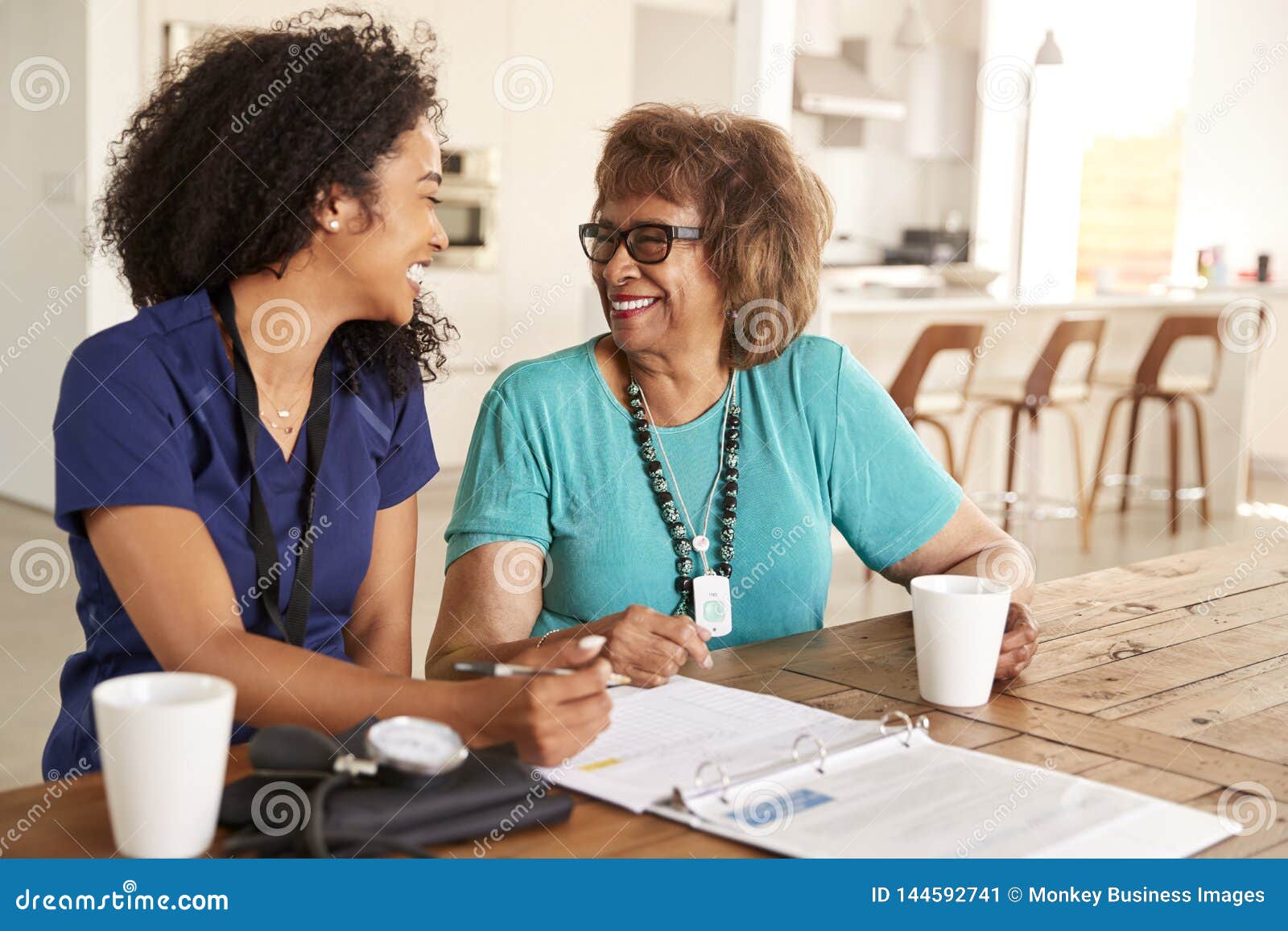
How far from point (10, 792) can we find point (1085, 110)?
28.2 ft

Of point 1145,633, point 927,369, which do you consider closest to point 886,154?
point 927,369

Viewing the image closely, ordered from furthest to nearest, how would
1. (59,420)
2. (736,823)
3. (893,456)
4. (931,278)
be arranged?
1. (931,278)
2. (893,456)
3. (59,420)
4. (736,823)

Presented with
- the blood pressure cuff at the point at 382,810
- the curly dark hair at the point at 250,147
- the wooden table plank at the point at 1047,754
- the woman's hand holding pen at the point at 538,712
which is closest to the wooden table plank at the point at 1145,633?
the wooden table plank at the point at 1047,754

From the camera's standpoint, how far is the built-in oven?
248 inches

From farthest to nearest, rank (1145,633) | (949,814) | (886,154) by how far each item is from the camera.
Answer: (886,154) → (1145,633) → (949,814)

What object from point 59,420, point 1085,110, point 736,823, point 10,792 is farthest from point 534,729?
point 1085,110

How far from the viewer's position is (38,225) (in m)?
5.48

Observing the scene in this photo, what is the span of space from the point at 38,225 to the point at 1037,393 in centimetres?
398

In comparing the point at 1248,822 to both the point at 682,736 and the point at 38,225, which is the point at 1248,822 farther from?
the point at 38,225

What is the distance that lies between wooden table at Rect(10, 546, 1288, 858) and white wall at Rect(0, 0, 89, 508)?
433 cm

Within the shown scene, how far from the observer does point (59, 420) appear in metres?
1.31

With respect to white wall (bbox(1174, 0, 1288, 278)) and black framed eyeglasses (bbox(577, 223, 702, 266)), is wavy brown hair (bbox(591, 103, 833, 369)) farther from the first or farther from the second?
white wall (bbox(1174, 0, 1288, 278))

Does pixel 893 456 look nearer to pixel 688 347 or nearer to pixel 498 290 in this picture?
pixel 688 347
